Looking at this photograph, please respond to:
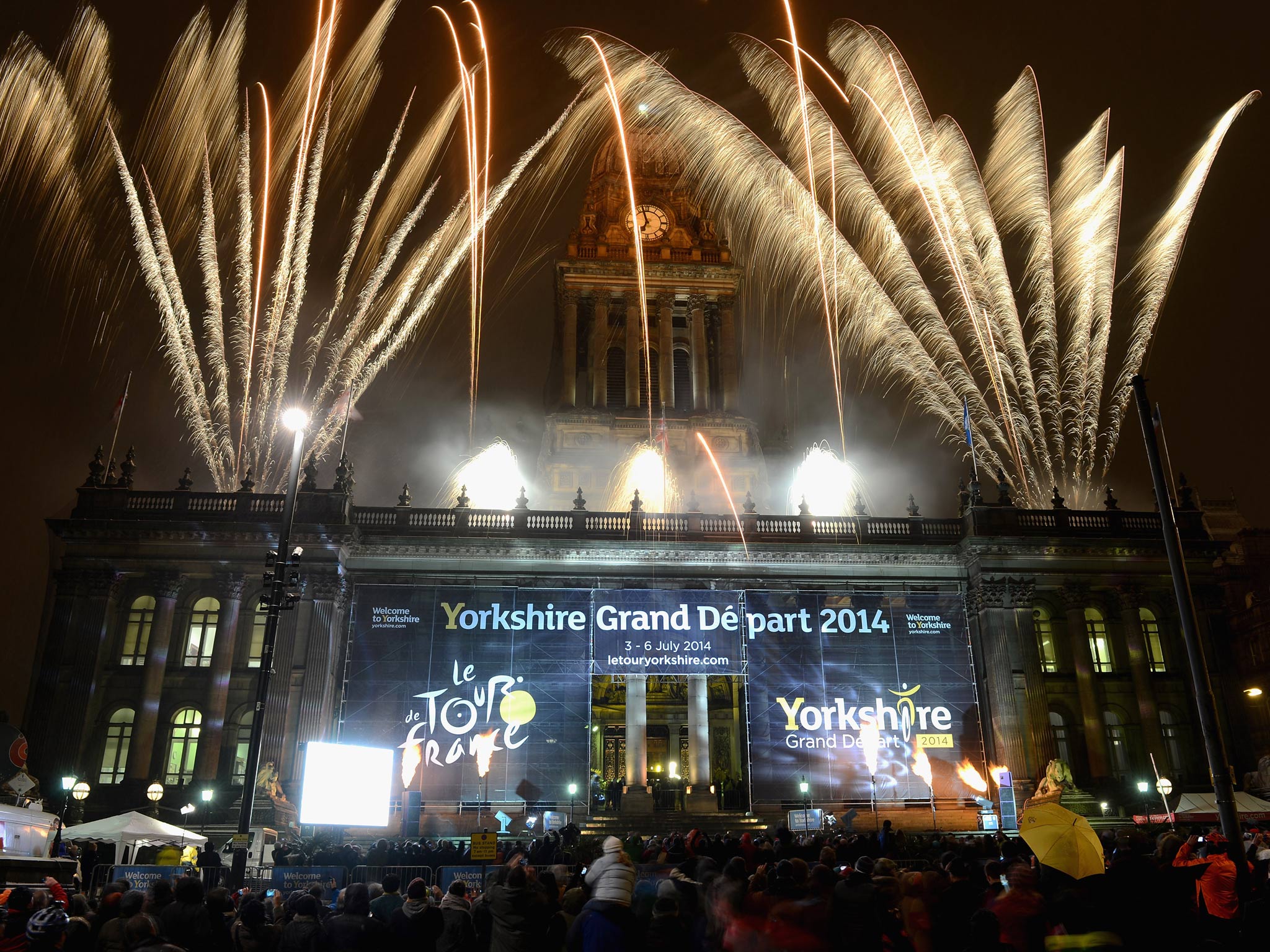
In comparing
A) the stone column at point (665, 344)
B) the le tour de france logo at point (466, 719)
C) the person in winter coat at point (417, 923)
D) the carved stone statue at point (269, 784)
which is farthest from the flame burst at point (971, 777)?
the person in winter coat at point (417, 923)

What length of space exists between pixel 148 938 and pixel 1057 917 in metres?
5.98

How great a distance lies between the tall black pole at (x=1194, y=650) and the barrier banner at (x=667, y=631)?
19.8 metres

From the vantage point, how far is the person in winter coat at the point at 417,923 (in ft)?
25.7

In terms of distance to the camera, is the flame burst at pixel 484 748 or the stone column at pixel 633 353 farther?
the stone column at pixel 633 353

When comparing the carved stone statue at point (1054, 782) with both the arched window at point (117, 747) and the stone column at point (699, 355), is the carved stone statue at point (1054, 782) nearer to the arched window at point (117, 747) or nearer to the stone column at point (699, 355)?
the stone column at point (699, 355)

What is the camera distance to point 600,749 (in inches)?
1660

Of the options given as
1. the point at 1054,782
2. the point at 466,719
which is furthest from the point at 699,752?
the point at 1054,782

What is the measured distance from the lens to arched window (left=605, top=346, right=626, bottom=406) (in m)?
54.5

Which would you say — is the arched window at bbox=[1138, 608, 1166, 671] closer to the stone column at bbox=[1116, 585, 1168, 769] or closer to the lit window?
the stone column at bbox=[1116, 585, 1168, 769]

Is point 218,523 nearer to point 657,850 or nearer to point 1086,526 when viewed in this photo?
point 657,850

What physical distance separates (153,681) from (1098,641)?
3532 centimetres

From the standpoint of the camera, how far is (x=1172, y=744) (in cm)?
3444

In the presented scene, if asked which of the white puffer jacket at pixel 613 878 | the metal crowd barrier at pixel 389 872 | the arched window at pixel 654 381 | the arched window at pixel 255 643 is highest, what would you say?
the arched window at pixel 654 381

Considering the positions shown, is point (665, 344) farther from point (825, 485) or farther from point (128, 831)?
point (128, 831)
